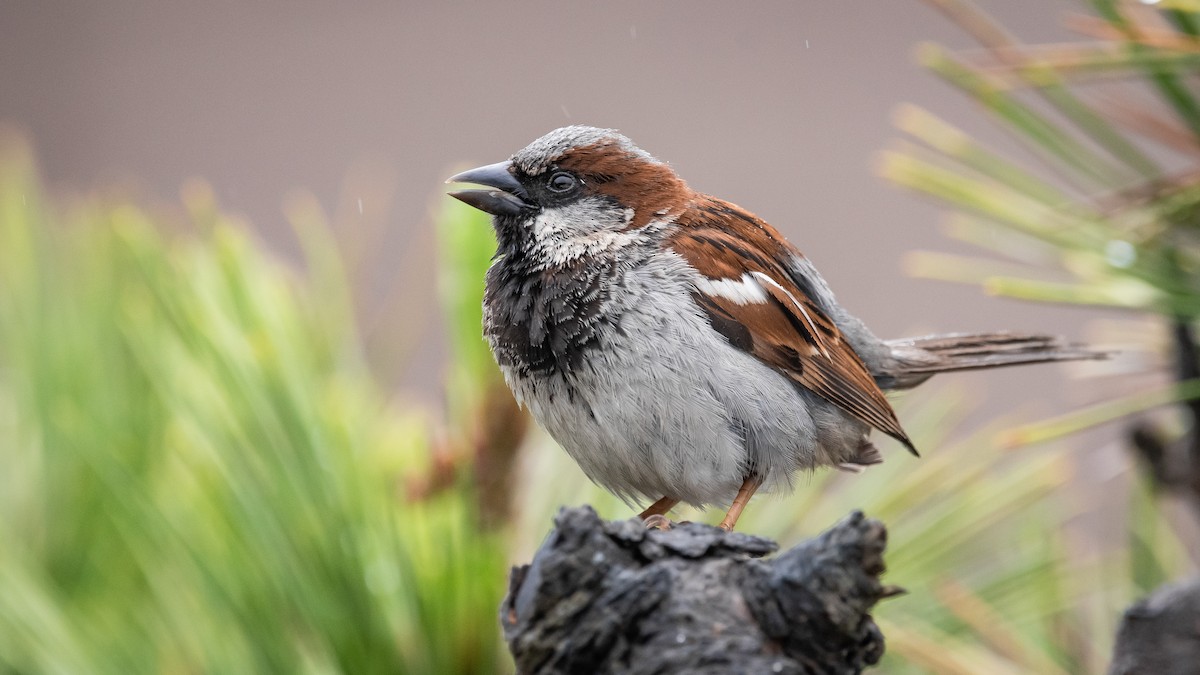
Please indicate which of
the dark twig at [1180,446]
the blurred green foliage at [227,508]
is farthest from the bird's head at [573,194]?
the dark twig at [1180,446]

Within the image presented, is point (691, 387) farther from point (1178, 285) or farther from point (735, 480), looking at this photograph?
point (1178, 285)

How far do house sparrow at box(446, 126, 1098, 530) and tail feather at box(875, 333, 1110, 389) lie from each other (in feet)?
0.17

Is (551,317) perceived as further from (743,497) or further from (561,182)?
(743,497)

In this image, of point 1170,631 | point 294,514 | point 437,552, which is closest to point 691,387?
point 437,552

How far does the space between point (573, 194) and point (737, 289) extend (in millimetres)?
265

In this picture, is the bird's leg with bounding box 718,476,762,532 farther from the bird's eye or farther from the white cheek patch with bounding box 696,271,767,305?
the bird's eye

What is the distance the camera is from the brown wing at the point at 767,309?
60.2 inches

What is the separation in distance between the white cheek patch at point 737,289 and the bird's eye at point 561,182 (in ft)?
0.77

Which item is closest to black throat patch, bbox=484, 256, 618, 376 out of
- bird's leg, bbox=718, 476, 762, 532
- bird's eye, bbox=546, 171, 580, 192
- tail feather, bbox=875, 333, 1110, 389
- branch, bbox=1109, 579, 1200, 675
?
bird's eye, bbox=546, 171, 580, 192

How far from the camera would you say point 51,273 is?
1.85 meters

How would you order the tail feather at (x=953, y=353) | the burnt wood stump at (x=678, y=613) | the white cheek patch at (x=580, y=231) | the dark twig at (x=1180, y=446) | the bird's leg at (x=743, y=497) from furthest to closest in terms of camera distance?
the tail feather at (x=953, y=353), the white cheek patch at (x=580, y=231), the bird's leg at (x=743, y=497), the dark twig at (x=1180, y=446), the burnt wood stump at (x=678, y=613)

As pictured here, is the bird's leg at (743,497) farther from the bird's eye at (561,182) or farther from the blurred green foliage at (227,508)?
the bird's eye at (561,182)

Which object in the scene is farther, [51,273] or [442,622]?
[51,273]

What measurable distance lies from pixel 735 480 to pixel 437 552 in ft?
1.38
